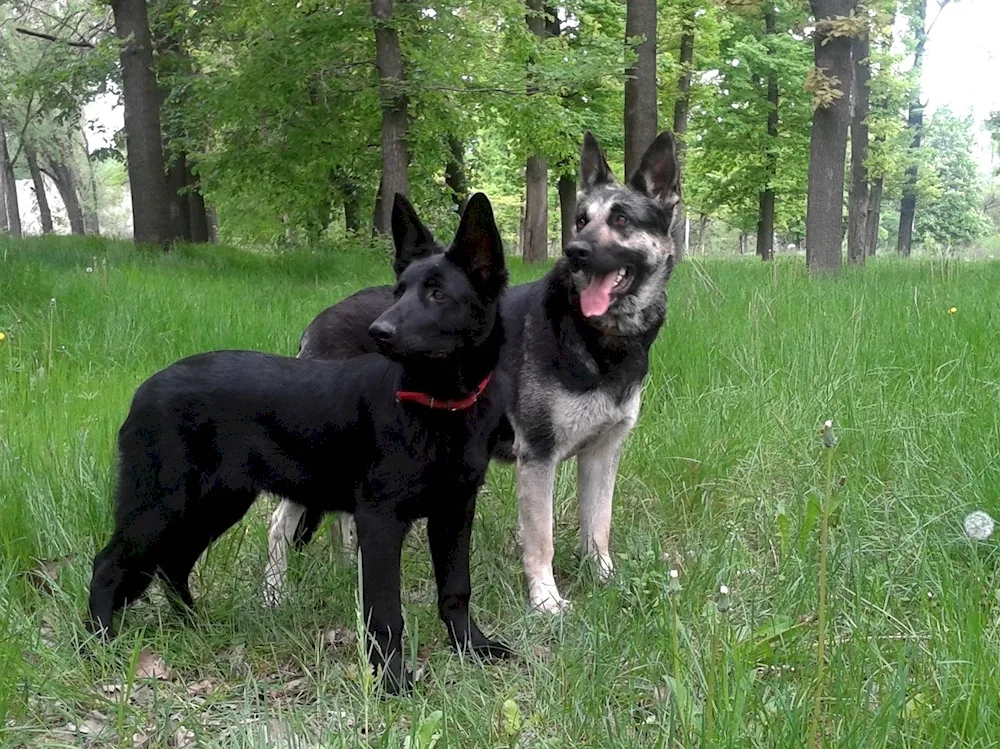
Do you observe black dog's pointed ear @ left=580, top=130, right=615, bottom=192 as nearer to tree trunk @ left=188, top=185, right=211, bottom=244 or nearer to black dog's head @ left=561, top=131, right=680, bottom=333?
black dog's head @ left=561, top=131, right=680, bottom=333

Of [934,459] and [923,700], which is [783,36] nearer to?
[934,459]

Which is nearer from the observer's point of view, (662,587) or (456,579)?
(662,587)

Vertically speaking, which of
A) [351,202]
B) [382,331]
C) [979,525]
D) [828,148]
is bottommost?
[979,525]

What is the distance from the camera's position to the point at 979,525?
286 cm

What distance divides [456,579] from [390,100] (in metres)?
8.72

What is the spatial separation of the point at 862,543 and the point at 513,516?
1.53m

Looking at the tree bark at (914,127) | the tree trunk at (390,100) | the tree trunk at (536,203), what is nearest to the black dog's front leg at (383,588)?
the tree trunk at (390,100)

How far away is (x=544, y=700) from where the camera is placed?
242cm

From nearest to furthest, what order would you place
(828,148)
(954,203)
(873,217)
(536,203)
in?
(828,148) → (536,203) → (873,217) → (954,203)

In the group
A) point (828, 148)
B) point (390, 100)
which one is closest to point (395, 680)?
point (390, 100)

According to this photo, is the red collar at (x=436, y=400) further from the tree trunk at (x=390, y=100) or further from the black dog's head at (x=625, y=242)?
the tree trunk at (x=390, y=100)

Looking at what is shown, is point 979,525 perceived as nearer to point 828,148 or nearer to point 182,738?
point 182,738

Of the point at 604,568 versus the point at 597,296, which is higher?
the point at 597,296

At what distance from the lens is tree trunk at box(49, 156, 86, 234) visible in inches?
1267
